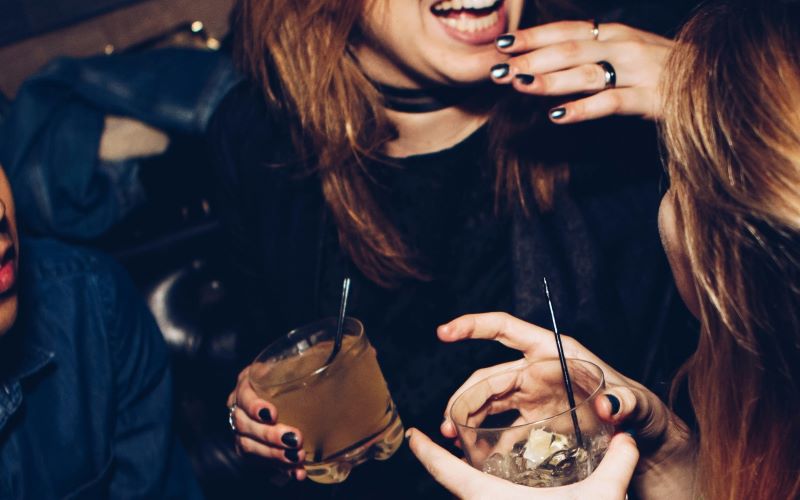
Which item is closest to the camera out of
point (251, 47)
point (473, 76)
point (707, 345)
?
point (707, 345)

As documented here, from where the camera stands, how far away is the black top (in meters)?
1.79

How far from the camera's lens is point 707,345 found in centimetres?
110

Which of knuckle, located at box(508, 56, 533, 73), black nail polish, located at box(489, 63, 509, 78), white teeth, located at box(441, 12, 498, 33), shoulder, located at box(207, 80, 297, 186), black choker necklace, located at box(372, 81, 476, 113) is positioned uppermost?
white teeth, located at box(441, 12, 498, 33)

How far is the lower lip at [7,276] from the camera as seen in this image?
4.26 feet

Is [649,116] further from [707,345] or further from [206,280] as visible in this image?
[206,280]

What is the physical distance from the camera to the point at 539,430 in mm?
955

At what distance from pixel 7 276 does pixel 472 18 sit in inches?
46.6

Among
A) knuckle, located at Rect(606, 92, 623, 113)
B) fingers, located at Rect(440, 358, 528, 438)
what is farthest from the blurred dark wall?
fingers, located at Rect(440, 358, 528, 438)

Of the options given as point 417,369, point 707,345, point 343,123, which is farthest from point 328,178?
point 707,345

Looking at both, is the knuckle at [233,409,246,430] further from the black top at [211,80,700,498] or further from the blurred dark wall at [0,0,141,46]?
the blurred dark wall at [0,0,141,46]

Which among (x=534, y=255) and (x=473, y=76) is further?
(x=534, y=255)

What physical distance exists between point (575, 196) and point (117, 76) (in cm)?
150

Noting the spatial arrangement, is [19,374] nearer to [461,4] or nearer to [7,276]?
[7,276]

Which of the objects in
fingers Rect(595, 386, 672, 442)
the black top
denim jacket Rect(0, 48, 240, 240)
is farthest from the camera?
denim jacket Rect(0, 48, 240, 240)
